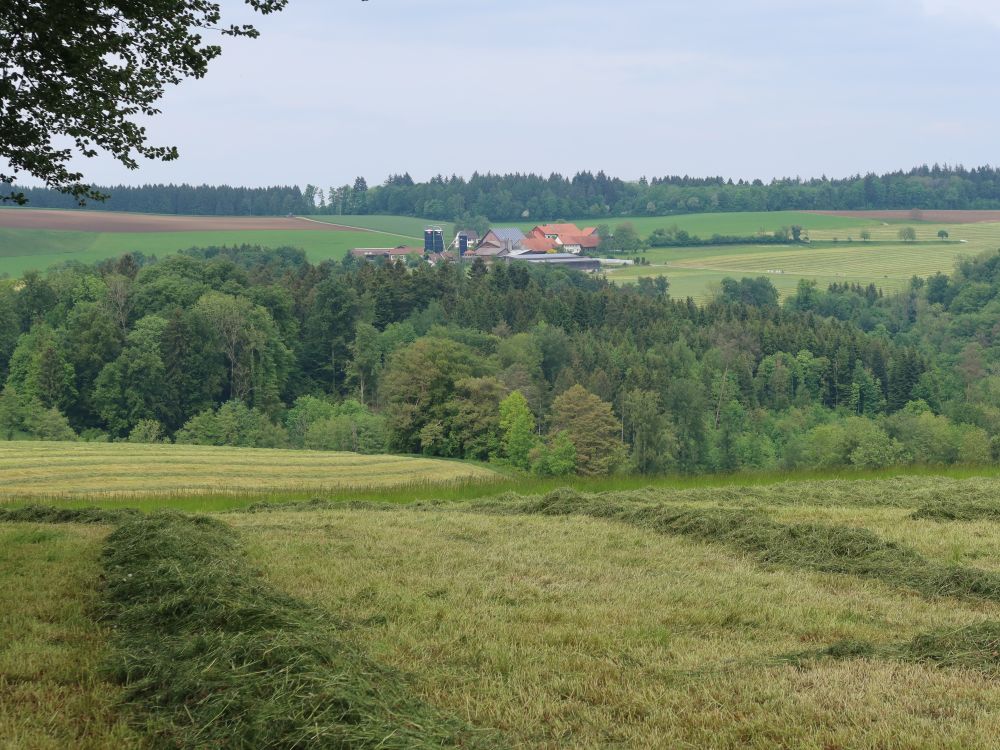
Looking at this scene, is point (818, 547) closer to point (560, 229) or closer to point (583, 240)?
point (583, 240)

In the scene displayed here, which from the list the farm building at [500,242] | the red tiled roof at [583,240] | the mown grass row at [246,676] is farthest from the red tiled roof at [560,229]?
the mown grass row at [246,676]

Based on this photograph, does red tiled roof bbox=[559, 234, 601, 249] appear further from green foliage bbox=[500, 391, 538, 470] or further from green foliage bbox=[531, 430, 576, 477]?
green foliage bbox=[500, 391, 538, 470]

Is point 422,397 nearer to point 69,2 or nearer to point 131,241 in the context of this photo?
point 69,2

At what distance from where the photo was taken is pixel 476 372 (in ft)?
253

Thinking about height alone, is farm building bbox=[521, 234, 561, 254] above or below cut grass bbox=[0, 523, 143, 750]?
below

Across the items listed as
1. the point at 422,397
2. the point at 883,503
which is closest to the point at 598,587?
the point at 883,503

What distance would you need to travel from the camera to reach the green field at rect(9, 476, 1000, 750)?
5.81 meters

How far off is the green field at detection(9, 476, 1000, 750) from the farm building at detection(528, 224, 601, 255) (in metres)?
170

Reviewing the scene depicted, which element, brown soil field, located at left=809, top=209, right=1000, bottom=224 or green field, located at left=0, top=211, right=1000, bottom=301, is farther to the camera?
brown soil field, located at left=809, top=209, right=1000, bottom=224

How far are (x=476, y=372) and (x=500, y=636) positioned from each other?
6904 cm

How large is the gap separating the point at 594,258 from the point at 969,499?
157 m

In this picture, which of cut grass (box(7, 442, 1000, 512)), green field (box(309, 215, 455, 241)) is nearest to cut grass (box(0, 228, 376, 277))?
green field (box(309, 215, 455, 241))

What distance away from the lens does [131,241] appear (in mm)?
133000

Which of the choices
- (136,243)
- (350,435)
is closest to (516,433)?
(350,435)
